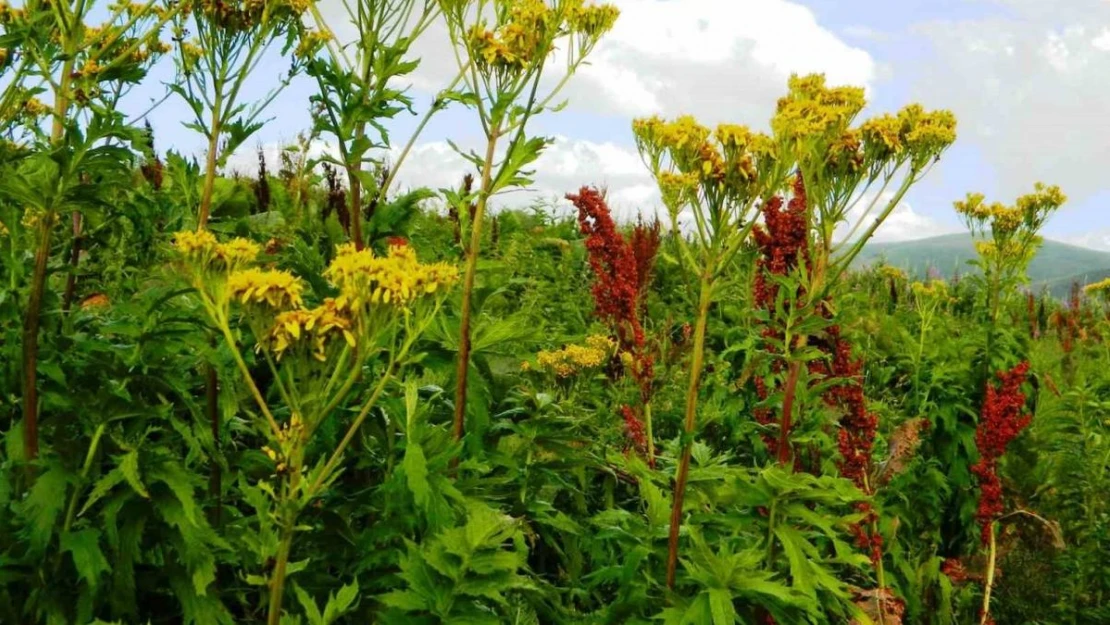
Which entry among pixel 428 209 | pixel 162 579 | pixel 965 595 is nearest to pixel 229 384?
pixel 162 579

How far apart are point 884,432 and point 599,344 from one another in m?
2.08

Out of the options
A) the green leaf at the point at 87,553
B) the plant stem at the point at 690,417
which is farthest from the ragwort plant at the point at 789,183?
the green leaf at the point at 87,553

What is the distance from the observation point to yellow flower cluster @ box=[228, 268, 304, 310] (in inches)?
78.1

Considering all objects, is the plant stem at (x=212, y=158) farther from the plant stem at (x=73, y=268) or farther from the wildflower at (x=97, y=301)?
the wildflower at (x=97, y=301)

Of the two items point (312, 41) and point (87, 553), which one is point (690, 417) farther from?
point (312, 41)

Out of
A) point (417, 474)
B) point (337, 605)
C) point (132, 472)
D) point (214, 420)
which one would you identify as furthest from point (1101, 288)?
point (132, 472)

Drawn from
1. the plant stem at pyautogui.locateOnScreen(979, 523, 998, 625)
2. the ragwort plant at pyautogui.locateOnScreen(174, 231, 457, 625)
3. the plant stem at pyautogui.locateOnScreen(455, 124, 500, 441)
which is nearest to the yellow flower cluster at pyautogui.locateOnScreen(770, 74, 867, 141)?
the plant stem at pyautogui.locateOnScreen(455, 124, 500, 441)

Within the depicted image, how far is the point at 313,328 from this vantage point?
1976mm

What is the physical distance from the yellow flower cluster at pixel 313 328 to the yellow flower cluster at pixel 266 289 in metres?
0.05

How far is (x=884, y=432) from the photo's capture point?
213 inches

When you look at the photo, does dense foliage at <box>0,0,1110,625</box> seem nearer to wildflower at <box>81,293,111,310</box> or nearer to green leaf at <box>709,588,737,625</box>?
green leaf at <box>709,588,737,625</box>

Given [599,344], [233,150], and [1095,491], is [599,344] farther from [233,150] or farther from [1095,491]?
[1095,491]

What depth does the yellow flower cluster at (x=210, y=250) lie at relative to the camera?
7.02 ft

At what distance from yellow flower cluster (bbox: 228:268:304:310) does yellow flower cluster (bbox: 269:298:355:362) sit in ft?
0.15
